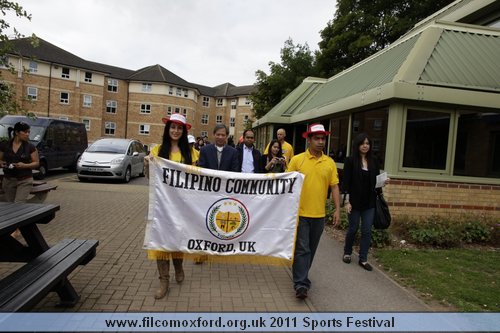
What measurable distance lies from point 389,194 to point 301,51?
86.8ft

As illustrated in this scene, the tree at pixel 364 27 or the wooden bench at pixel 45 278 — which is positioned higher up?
the tree at pixel 364 27

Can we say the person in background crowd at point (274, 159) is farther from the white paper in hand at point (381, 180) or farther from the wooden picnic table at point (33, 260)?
the wooden picnic table at point (33, 260)

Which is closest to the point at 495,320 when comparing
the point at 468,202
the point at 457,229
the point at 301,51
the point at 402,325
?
the point at 402,325

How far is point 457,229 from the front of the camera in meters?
6.97

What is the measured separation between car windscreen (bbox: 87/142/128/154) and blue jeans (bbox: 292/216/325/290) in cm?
1155

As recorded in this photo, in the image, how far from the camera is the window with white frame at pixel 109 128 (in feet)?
162

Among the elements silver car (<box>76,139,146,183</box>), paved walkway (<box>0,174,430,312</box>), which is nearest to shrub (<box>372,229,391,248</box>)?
paved walkway (<box>0,174,430,312</box>)

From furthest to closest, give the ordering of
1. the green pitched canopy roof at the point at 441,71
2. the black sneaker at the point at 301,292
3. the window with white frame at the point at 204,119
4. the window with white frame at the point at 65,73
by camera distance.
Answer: the window with white frame at the point at 204,119, the window with white frame at the point at 65,73, the green pitched canopy roof at the point at 441,71, the black sneaker at the point at 301,292

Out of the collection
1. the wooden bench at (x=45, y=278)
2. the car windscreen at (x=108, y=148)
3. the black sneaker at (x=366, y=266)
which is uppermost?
the car windscreen at (x=108, y=148)

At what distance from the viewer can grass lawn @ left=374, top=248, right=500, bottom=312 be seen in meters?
4.28

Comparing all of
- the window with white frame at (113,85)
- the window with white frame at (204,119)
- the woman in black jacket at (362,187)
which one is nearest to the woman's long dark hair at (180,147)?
the woman in black jacket at (362,187)

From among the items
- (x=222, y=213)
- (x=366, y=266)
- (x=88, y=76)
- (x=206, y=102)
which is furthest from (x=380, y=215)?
(x=206, y=102)

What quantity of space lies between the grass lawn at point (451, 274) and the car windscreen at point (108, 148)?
11223 mm

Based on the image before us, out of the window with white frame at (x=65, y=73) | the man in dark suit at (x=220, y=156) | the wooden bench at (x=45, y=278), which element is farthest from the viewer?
the window with white frame at (x=65, y=73)
